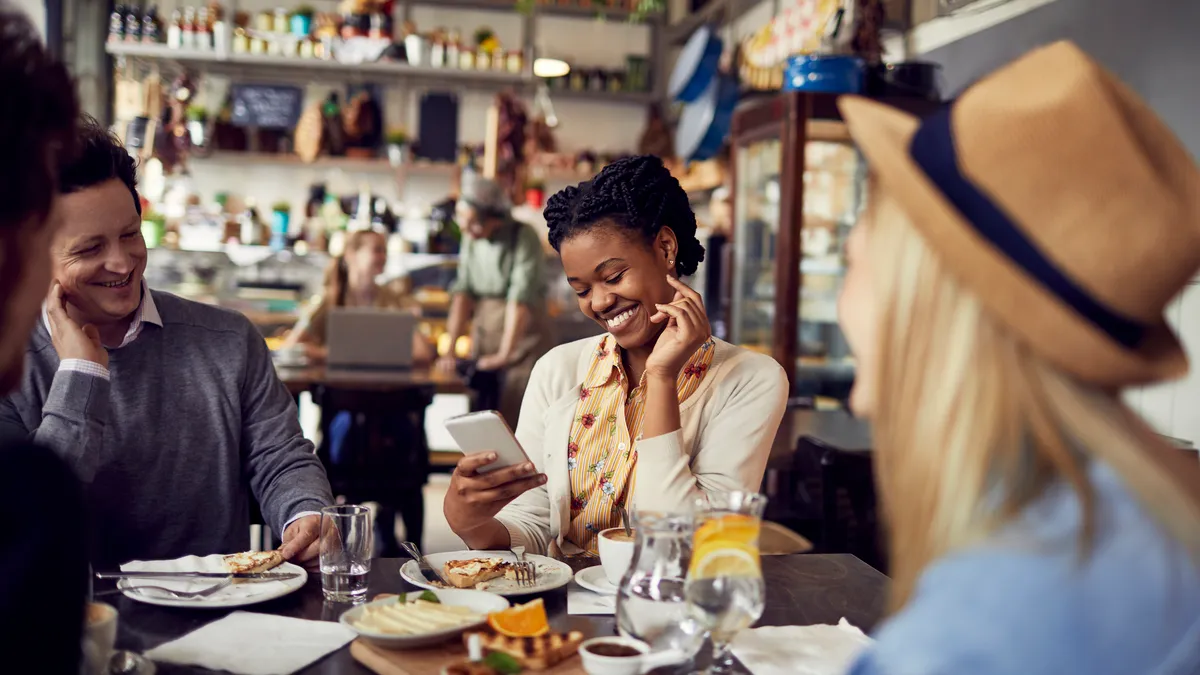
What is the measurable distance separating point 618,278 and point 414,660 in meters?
0.94

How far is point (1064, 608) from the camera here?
2.54ft

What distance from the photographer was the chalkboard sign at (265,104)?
748 cm

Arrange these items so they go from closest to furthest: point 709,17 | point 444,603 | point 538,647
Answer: point 538,647 → point 444,603 → point 709,17

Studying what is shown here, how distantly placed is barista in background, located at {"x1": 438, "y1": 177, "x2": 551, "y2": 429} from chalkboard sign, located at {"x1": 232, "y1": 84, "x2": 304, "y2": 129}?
8.32ft

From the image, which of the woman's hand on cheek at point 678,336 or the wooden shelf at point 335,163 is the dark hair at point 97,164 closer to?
the woman's hand on cheek at point 678,336

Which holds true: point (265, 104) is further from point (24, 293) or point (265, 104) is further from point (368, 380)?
point (24, 293)

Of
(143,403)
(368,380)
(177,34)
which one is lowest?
(368,380)

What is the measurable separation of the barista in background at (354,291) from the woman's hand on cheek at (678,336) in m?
3.42

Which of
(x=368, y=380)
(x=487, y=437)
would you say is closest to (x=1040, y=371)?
(x=487, y=437)

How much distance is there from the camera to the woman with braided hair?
6.22ft

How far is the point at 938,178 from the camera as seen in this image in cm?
85

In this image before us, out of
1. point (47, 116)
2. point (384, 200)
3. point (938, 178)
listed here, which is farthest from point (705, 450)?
point (384, 200)

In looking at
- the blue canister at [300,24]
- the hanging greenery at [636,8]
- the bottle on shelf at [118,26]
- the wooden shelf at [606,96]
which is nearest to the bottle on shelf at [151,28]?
→ the bottle on shelf at [118,26]

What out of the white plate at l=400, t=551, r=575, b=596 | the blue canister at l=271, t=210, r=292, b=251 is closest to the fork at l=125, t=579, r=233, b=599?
the white plate at l=400, t=551, r=575, b=596
